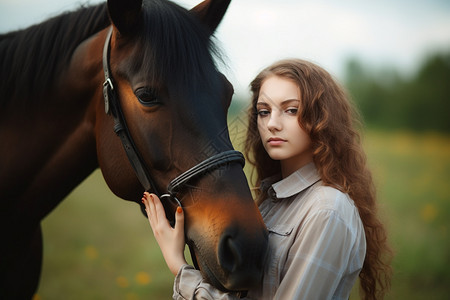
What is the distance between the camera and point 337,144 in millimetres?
1576

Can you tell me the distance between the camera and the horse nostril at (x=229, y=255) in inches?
47.1

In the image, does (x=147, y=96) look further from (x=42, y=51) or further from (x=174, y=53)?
(x=42, y=51)

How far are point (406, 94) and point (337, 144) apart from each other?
14.0 metres

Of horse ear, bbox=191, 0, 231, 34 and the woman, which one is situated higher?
horse ear, bbox=191, 0, 231, 34

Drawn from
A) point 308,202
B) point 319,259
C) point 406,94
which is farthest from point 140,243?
point 406,94

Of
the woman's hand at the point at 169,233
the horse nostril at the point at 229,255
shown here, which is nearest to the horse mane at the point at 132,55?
the woman's hand at the point at 169,233

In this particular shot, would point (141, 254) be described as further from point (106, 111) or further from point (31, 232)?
point (106, 111)

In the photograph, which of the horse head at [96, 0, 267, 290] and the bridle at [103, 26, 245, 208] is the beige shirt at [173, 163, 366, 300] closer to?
the horse head at [96, 0, 267, 290]

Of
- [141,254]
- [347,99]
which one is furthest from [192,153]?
[141,254]

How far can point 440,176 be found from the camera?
7859 millimetres

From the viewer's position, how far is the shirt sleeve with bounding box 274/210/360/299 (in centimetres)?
123

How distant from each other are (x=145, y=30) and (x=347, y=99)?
104 centimetres

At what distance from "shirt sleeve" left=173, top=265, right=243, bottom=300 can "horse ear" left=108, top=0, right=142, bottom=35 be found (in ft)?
3.50

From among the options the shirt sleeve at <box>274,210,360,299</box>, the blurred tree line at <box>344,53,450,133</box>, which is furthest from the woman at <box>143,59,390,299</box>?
the blurred tree line at <box>344,53,450,133</box>
